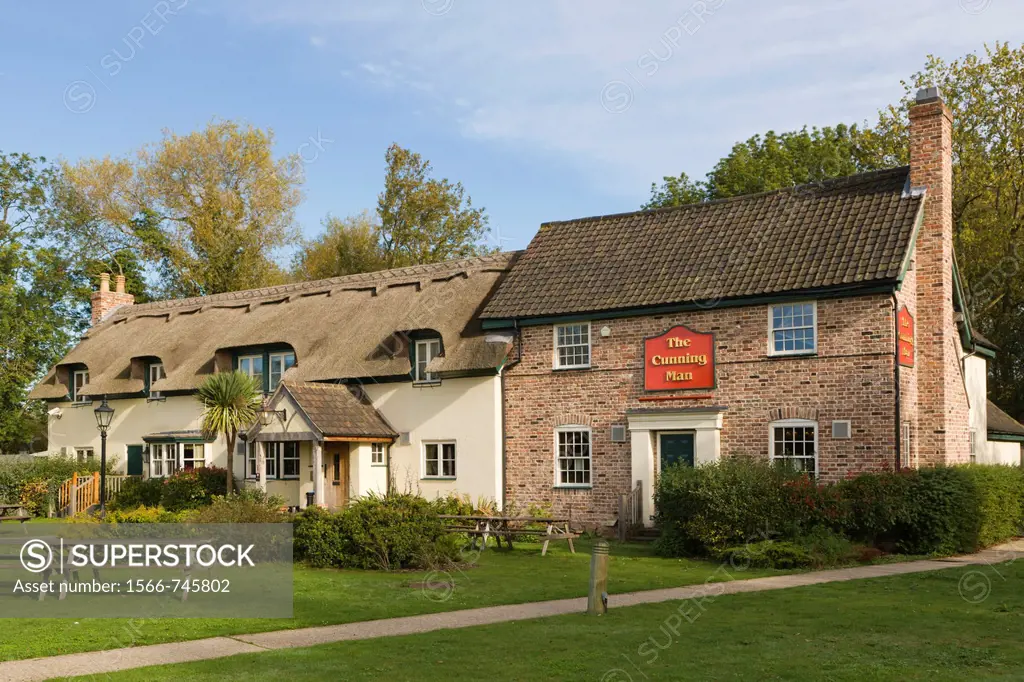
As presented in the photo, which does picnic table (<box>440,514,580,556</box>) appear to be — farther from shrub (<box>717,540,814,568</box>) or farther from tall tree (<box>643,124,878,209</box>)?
tall tree (<box>643,124,878,209</box>)

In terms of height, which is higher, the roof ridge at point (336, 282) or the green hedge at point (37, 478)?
the roof ridge at point (336, 282)

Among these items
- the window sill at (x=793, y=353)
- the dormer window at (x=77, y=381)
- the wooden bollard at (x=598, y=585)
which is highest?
the window sill at (x=793, y=353)

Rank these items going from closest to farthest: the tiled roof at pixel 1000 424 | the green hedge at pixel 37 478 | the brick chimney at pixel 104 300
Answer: the tiled roof at pixel 1000 424
the green hedge at pixel 37 478
the brick chimney at pixel 104 300

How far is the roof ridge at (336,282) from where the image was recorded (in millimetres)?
29656

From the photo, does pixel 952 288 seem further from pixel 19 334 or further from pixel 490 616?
pixel 19 334

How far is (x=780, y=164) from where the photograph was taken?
4125 centimetres

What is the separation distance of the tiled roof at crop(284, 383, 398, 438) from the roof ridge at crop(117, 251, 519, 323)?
4.84 meters

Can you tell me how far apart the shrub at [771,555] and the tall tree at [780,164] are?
2188 centimetres

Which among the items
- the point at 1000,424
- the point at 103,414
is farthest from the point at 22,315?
the point at 1000,424

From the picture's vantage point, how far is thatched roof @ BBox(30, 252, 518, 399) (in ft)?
89.5

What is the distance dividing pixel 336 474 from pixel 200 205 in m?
26.7

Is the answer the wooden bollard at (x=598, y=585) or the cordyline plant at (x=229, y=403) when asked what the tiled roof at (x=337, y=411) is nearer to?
the cordyline plant at (x=229, y=403)

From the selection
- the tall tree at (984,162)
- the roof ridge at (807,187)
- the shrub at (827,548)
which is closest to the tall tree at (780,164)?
the tall tree at (984,162)

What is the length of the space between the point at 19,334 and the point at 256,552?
27435 millimetres
